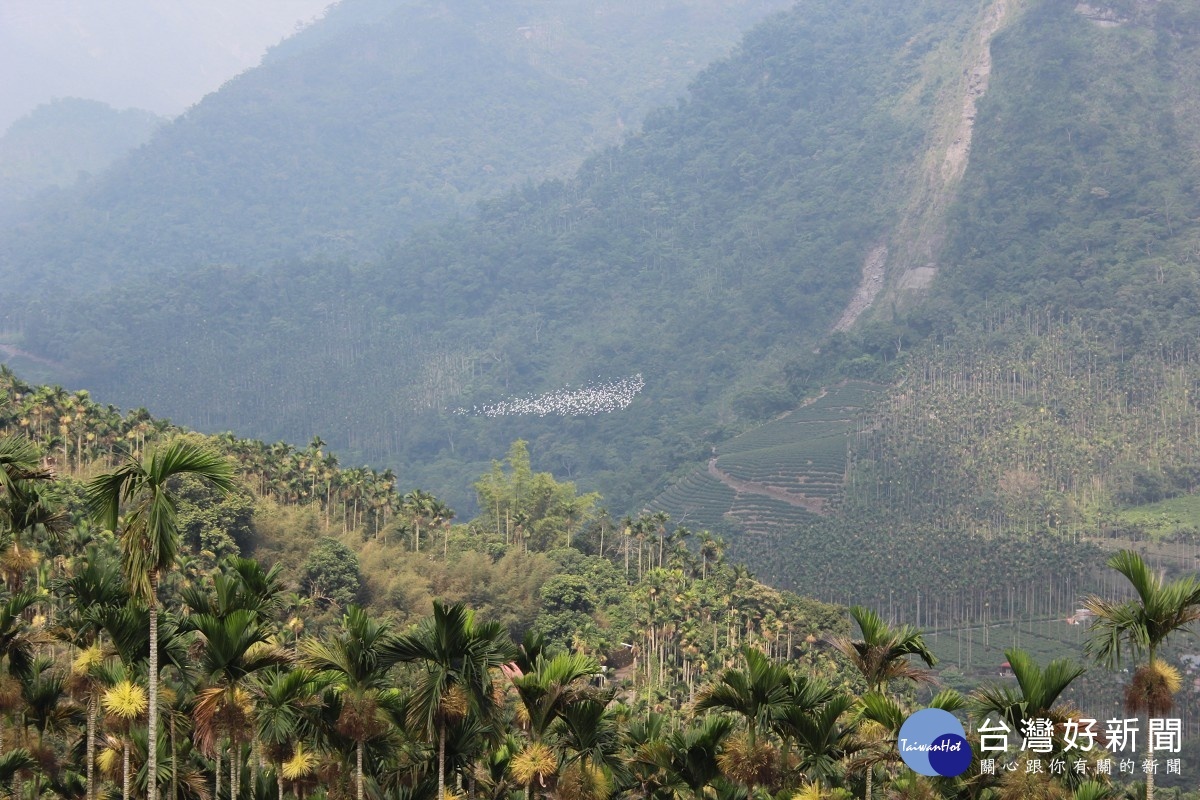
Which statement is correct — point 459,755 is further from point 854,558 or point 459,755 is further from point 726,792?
point 854,558

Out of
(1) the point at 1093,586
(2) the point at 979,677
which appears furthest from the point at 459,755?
(1) the point at 1093,586

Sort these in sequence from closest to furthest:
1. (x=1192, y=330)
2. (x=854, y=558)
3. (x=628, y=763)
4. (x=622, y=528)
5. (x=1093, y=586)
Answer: (x=628, y=763), (x=622, y=528), (x=1093, y=586), (x=854, y=558), (x=1192, y=330)

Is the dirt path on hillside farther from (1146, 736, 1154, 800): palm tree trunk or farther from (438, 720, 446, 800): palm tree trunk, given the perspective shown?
(1146, 736, 1154, 800): palm tree trunk

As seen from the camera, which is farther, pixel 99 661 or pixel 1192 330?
pixel 1192 330

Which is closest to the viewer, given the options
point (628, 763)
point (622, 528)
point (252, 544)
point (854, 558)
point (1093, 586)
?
point (628, 763)

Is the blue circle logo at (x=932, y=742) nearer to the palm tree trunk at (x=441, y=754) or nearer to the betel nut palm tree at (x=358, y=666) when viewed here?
the palm tree trunk at (x=441, y=754)

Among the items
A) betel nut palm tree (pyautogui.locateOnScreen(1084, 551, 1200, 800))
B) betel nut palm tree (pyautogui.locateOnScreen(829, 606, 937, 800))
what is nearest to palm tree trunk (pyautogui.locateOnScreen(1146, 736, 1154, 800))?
betel nut palm tree (pyautogui.locateOnScreen(1084, 551, 1200, 800))

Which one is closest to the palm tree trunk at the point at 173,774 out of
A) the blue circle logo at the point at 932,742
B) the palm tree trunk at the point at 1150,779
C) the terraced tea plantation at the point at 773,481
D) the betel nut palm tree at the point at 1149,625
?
the blue circle logo at the point at 932,742
